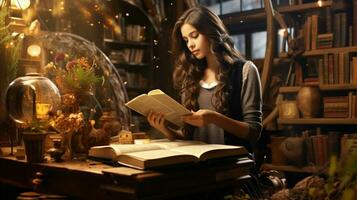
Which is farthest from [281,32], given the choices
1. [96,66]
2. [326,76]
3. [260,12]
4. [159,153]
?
[159,153]

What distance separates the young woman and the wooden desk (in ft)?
1.38

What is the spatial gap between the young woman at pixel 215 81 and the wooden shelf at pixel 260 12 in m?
2.19

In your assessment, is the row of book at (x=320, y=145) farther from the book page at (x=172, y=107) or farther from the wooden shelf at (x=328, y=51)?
the book page at (x=172, y=107)

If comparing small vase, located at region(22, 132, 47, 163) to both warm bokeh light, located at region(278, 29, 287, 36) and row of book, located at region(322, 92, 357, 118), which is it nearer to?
row of book, located at region(322, 92, 357, 118)

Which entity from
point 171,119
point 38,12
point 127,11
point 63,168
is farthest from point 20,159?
point 127,11

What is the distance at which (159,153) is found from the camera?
1446 mm

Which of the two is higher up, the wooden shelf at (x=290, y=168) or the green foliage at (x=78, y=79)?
the green foliage at (x=78, y=79)

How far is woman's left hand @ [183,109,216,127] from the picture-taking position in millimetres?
1788

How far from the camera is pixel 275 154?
171 inches

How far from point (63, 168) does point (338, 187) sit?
35.4 inches

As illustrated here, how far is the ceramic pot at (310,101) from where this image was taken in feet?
13.3

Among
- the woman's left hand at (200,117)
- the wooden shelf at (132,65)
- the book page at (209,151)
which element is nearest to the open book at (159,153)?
the book page at (209,151)

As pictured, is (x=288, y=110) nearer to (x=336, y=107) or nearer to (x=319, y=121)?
(x=319, y=121)

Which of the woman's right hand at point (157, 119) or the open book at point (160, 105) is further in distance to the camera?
the woman's right hand at point (157, 119)
